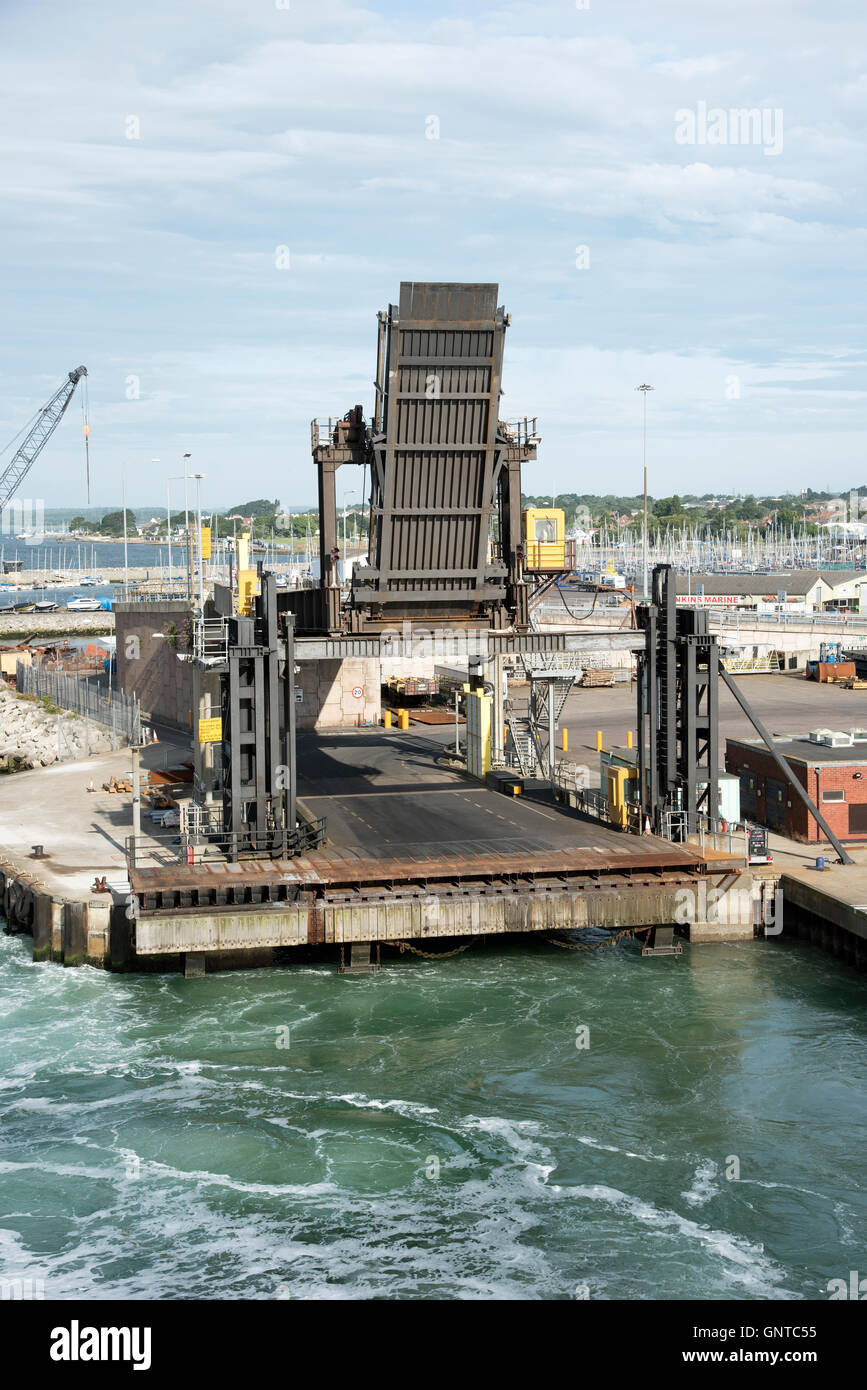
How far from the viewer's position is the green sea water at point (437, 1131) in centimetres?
2100

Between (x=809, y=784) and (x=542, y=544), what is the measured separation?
11.4 m

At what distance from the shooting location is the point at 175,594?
92.8m

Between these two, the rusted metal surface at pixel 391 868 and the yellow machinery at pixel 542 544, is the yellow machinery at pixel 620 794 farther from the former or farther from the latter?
the yellow machinery at pixel 542 544

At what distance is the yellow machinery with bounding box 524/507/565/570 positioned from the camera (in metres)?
42.2

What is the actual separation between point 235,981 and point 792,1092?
14.3m

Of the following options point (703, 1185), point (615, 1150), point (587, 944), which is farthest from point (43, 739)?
point (703, 1185)

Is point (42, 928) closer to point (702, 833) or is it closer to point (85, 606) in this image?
point (702, 833)

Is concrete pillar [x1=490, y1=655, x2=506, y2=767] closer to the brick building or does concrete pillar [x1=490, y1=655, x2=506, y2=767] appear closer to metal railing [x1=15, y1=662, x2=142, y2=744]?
the brick building

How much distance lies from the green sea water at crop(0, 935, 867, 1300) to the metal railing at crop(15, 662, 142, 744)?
1150 inches

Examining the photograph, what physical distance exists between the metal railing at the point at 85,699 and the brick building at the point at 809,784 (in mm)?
27208

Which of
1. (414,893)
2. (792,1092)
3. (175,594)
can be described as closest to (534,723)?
(414,893)

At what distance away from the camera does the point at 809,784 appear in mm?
42156

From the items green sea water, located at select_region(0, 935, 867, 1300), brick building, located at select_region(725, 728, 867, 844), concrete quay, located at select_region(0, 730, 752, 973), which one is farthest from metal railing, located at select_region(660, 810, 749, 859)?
brick building, located at select_region(725, 728, 867, 844)

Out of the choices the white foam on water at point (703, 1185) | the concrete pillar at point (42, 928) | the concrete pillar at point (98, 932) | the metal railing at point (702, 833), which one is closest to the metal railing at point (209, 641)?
the concrete pillar at point (98, 932)
